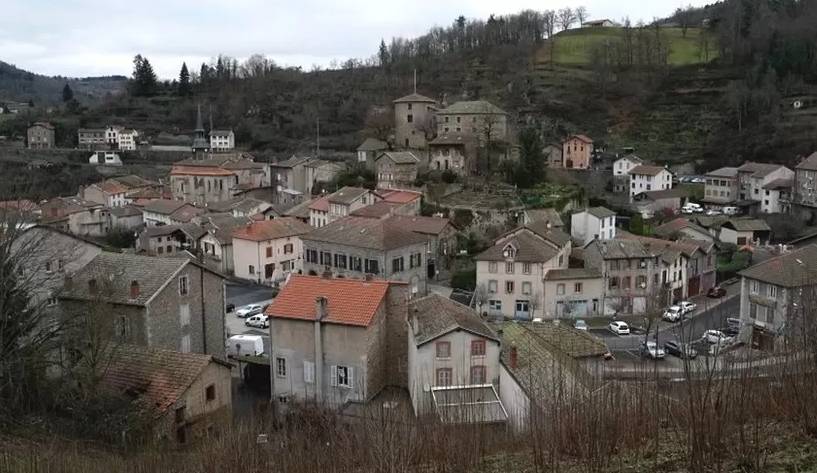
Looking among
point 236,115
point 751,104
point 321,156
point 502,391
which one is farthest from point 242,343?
point 236,115

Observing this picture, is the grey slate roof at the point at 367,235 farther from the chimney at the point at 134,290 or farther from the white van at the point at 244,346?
the chimney at the point at 134,290

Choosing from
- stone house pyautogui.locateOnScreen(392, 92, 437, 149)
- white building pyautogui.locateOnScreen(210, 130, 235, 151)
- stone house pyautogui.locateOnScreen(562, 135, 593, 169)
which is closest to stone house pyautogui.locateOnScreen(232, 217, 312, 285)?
stone house pyautogui.locateOnScreen(392, 92, 437, 149)

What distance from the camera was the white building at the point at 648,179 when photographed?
50094 mm

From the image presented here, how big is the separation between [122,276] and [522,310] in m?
Result: 17.5

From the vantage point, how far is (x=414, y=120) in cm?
5303

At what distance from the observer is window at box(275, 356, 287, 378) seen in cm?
1764

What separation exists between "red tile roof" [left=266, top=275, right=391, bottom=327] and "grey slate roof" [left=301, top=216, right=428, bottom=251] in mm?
13266

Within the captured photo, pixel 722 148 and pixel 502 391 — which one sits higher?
pixel 722 148

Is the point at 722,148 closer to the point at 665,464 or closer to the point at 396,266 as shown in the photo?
the point at 396,266

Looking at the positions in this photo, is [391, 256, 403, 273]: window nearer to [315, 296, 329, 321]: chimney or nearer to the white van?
the white van

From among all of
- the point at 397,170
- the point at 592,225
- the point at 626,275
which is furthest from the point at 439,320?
the point at 397,170

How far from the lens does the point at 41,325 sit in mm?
16031

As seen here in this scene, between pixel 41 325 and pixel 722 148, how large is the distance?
54.3m

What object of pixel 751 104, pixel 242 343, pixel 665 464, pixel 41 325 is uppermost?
pixel 751 104
